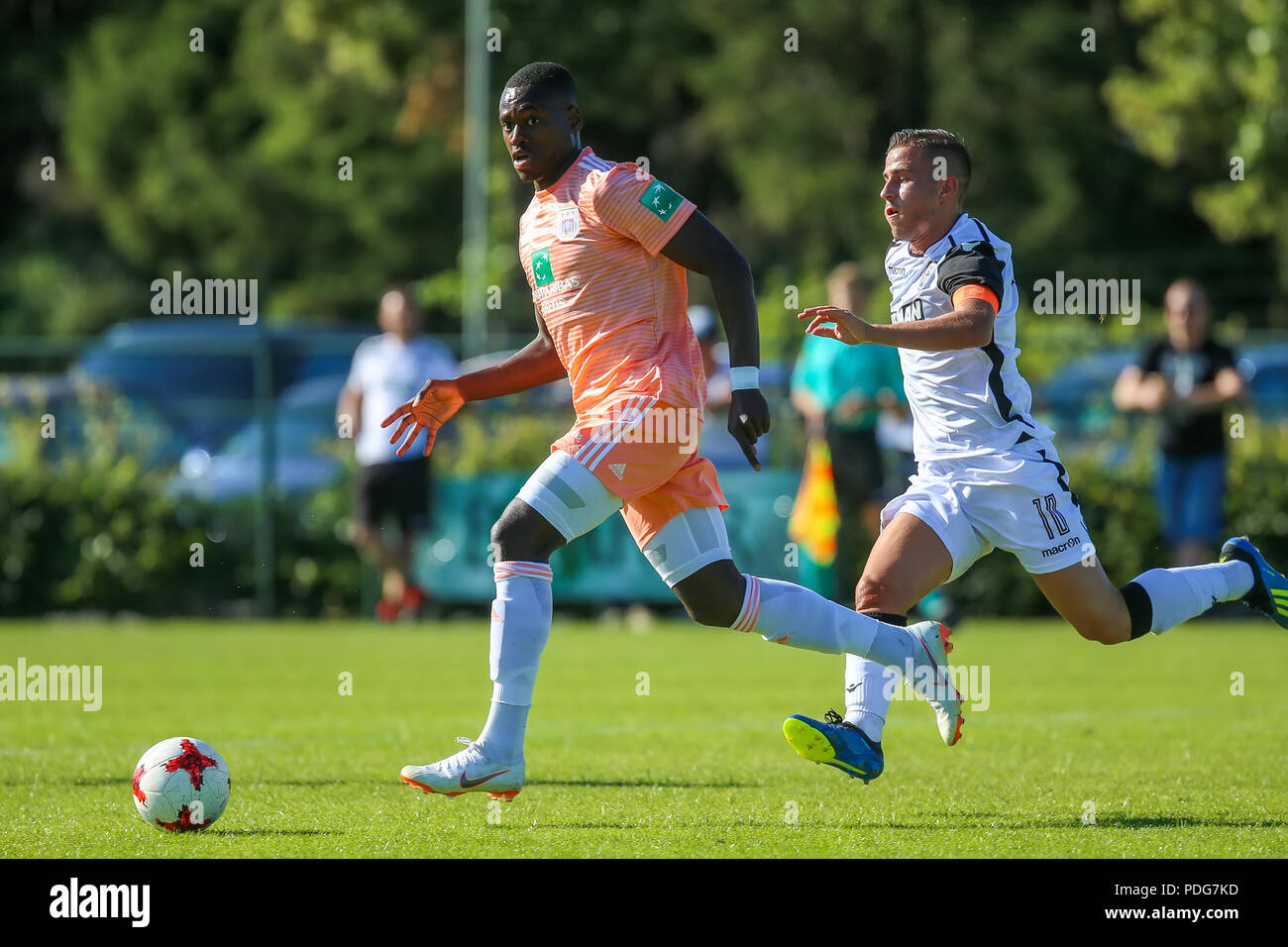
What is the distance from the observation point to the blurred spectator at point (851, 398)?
12.8 meters

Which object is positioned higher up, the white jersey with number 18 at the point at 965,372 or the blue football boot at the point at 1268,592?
the white jersey with number 18 at the point at 965,372

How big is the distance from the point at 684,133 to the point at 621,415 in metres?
32.4

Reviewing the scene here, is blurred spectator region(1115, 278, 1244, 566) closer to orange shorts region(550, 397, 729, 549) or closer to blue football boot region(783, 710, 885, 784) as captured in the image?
blue football boot region(783, 710, 885, 784)

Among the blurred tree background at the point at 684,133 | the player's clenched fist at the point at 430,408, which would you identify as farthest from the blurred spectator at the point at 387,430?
the blurred tree background at the point at 684,133

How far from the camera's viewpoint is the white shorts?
6.27 meters

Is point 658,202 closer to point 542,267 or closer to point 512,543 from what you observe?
point 542,267

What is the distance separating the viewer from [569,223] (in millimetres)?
6008

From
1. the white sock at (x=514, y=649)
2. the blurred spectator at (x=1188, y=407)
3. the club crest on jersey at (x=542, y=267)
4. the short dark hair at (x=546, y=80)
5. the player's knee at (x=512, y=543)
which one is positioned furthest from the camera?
the blurred spectator at (x=1188, y=407)

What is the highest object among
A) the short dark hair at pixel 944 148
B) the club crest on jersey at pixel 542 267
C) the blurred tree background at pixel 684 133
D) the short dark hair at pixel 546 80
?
the blurred tree background at pixel 684 133

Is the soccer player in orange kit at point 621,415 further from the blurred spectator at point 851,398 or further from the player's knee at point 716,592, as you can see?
the blurred spectator at point 851,398

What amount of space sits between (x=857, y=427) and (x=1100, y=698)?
388 cm

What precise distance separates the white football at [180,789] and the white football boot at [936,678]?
235 centimetres

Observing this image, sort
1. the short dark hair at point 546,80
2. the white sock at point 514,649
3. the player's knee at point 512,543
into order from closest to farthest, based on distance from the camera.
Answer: the white sock at point 514,649
the player's knee at point 512,543
the short dark hair at point 546,80

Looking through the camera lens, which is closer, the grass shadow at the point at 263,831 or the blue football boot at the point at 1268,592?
the grass shadow at the point at 263,831
